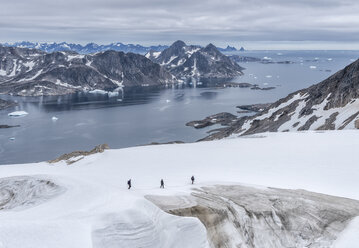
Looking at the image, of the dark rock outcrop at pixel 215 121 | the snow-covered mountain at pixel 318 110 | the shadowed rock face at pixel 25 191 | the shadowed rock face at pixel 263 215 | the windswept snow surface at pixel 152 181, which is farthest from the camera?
the dark rock outcrop at pixel 215 121

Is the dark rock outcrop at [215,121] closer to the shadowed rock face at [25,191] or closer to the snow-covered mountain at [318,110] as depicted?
the snow-covered mountain at [318,110]

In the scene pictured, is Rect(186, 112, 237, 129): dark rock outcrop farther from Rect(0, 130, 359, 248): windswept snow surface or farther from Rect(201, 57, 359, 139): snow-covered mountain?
Rect(0, 130, 359, 248): windswept snow surface

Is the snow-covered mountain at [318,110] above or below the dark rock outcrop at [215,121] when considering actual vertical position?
above

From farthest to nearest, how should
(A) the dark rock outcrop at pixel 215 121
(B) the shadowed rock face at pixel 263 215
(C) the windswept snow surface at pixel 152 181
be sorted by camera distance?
1. (A) the dark rock outcrop at pixel 215 121
2. (B) the shadowed rock face at pixel 263 215
3. (C) the windswept snow surface at pixel 152 181

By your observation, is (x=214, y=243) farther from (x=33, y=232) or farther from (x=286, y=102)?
(x=286, y=102)

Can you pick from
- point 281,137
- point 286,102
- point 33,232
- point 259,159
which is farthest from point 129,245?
point 286,102

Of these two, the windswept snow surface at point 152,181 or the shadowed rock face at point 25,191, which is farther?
the shadowed rock face at point 25,191

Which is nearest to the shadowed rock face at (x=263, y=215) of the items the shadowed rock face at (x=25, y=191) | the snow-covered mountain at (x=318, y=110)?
the shadowed rock face at (x=25, y=191)
